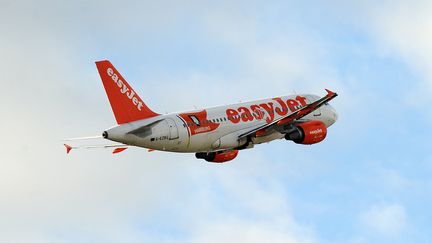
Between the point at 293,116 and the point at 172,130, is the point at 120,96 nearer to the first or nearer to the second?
the point at 172,130

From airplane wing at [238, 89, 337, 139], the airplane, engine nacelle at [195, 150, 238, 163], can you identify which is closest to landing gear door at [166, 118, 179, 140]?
the airplane

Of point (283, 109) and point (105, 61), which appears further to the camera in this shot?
point (283, 109)

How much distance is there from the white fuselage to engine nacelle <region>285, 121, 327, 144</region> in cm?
169

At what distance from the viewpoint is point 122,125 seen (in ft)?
391

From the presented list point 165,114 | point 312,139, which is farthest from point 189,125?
point 312,139

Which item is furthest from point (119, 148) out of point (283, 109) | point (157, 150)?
point (283, 109)

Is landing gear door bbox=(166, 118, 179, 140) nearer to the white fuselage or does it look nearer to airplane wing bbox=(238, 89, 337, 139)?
the white fuselage

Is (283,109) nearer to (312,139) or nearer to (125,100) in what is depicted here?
(312,139)

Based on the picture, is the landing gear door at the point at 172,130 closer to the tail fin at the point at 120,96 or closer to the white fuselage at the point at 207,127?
the white fuselage at the point at 207,127

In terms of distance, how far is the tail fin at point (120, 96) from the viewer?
394 ft

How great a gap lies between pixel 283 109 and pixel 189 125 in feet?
37.7

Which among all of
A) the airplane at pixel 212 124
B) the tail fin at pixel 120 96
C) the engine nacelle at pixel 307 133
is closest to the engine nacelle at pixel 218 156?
the airplane at pixel 212 124

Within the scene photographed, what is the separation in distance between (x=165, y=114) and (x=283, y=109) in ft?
41.8

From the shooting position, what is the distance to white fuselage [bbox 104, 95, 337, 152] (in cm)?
11956
